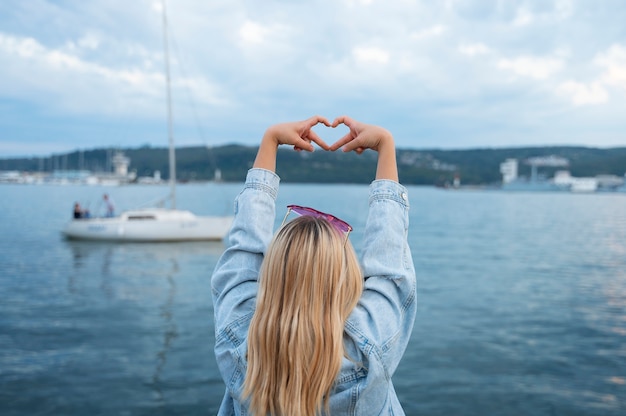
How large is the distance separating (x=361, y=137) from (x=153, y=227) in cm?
2798

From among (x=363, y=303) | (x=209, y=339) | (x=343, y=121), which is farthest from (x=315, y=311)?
(x=209, y=339)

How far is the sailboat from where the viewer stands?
28812 millimetres

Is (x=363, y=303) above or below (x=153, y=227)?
above

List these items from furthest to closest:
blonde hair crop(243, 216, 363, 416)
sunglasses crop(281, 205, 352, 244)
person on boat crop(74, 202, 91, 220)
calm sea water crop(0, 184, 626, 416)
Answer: person on boat crop(74, 202, 91, 220), calm sea water crop(0, 184, 626, 416), sunglasses crop(281, 205, 352, 244), blonde hair crop(243, 216, 363, 416)

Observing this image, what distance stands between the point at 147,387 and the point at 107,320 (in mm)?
4682

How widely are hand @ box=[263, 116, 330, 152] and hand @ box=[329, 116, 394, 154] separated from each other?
6 cm

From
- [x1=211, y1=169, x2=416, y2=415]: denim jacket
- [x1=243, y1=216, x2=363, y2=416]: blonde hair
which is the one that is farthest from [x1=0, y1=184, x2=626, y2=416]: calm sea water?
[x1=243, y1=216, x2=363, y2=416]: blonde hair

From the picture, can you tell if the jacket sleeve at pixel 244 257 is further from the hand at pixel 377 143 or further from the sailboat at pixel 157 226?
the sailboat at pixel 157 226

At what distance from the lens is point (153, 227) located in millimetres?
28688

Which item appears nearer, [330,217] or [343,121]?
[330,217]

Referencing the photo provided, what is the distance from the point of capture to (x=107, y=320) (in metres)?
12.9

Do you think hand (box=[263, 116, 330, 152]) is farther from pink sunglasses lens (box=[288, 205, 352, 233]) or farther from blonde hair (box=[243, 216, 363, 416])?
blonde hair (box=[243, 216, 363, 416])

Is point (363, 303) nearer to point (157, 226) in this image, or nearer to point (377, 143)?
point (377, 143)

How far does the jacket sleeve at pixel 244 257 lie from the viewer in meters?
1.81
